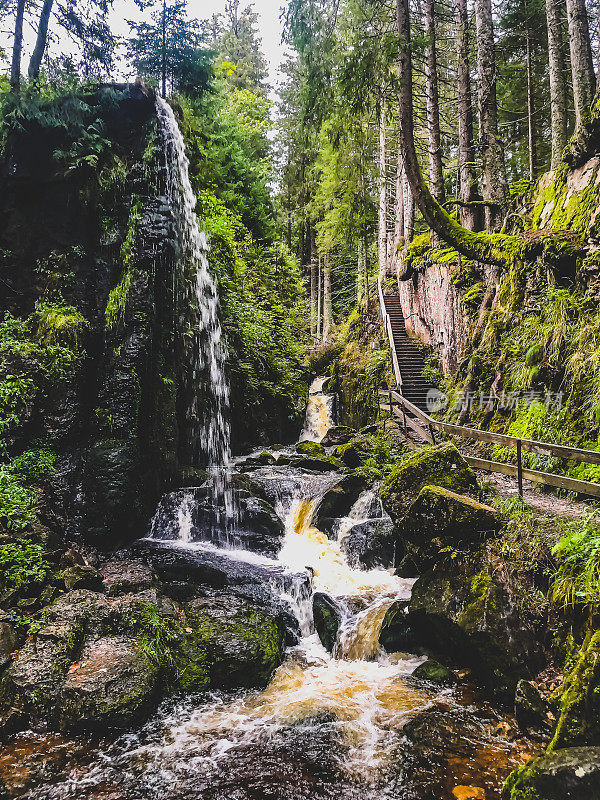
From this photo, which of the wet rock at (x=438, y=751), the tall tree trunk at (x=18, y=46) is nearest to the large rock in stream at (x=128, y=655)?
the wet rock at (x=438, y=751)

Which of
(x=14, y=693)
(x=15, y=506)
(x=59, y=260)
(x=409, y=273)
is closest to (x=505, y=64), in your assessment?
(x=409, y=273)

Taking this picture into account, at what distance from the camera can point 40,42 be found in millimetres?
10734

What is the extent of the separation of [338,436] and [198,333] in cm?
756

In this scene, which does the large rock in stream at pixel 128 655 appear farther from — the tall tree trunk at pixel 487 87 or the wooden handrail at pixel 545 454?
the tall tree trunk at pixel 487 87

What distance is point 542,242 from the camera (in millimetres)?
9297

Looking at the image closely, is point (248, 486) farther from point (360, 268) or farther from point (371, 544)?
point (360, 268)

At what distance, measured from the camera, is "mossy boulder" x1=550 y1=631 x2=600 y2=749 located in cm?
367

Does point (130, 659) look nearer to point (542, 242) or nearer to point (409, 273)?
point (542, 242)

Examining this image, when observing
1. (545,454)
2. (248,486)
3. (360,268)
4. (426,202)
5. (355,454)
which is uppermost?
(360,268)

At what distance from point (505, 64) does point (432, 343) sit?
1734cm

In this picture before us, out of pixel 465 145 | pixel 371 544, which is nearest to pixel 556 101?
pixel 465 145

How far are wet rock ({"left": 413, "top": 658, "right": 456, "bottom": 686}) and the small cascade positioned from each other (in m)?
13.8

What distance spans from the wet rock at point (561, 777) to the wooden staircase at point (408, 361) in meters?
11.3

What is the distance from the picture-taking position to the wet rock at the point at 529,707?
4.42 metres
